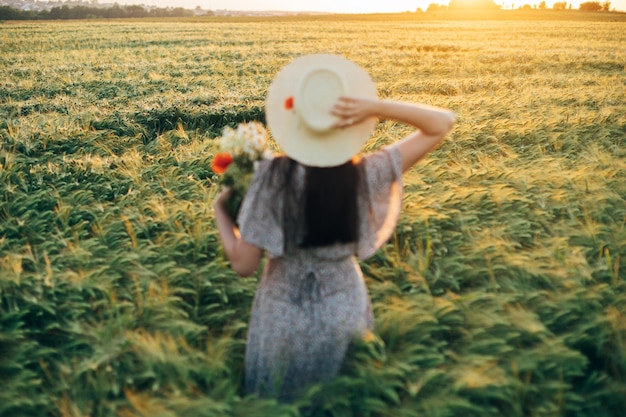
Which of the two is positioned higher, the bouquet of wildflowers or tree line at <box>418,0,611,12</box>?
tree line at <box>418,0,611,12</box>

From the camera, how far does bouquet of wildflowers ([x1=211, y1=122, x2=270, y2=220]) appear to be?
2.44 meters

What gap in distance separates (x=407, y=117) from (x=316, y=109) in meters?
0.42

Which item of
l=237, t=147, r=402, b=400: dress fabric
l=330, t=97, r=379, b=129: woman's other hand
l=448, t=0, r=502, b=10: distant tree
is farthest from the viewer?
l=448, t=0, r=502, b=10: distant tree

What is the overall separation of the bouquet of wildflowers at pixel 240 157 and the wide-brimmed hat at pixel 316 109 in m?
0.32

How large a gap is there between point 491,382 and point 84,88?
1182 centimetres

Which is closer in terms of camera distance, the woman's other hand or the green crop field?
the woman's other hand

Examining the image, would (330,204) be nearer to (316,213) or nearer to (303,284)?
(316,213)

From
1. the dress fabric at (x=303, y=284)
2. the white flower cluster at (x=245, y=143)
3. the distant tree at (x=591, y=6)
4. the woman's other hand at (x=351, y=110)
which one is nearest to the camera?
the woman's other hand at (x=351, y=110)

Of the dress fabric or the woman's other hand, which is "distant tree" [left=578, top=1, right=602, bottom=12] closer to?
the dress fabric

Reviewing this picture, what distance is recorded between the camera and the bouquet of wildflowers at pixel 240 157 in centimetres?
244

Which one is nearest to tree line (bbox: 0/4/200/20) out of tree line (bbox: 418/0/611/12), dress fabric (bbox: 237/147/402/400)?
tree line (bbox: 418/0/611/12)

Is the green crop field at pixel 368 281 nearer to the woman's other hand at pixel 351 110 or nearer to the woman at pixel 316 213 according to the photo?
the woman at pixel 316 213

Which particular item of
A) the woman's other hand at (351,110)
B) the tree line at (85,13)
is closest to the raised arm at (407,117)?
the woman's other hand at (351,110)

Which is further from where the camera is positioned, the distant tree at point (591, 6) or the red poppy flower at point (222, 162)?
the distant tree at point (591, 6)
